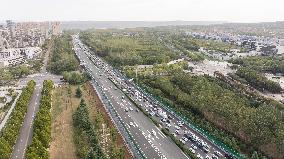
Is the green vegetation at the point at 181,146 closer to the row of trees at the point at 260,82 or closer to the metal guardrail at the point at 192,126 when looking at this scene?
the metal guardrail at the point at 192,126

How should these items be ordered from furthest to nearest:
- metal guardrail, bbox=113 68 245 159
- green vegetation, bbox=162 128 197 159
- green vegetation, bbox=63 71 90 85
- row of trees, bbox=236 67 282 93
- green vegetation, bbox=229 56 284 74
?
green vegetation, bbox=229 56 284 74 → green vegetation, bbox=63 71 90 85 → row of trees, bbox=236 67 282 93 → metal guardrail, bbox=113 68 245 159 → green vegetation, bbox=162 128 197 159

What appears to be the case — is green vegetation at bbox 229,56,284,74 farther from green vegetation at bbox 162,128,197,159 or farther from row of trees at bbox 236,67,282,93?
green vegetation at bbox 162,128,197,159

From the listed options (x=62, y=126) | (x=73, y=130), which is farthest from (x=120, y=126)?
(x=62, y=126)

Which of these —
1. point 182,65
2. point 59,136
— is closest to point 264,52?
point 182,65

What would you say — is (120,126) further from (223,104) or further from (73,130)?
(223,104)

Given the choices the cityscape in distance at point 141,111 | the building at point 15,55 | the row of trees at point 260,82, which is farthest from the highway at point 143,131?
the building at point 15,55

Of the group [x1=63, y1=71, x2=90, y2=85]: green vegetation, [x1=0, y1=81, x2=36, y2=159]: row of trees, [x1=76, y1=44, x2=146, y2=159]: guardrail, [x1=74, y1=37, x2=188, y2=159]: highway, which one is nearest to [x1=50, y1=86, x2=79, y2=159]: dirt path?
[x1=63, y1=71, x2=90, y2=85]: green vegetation

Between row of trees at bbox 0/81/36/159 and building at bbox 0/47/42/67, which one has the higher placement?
building at bbox 0/47/42/67
